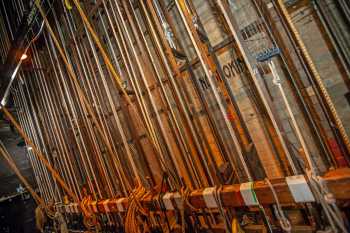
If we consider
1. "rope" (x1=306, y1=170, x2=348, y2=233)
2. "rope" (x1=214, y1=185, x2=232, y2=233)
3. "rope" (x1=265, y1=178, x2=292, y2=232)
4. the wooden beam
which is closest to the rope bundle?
the wooden beam

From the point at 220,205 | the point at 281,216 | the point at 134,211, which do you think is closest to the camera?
the point at 281,216

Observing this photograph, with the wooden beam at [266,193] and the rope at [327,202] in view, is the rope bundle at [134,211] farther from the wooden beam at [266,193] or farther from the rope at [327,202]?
the rope at [327,202]

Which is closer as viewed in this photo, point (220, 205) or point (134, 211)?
point (220, 205)

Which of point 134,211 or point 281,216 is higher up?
point 134,211

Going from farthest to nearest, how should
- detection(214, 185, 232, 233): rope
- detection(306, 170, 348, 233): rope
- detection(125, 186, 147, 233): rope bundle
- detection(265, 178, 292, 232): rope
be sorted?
detection(125, 186, 147, 233): rope bundle
detection(214, 185, 232, 233): rope
detection(265, 178, 292, 232): rope
detection(306, 170, 348, 233): rope

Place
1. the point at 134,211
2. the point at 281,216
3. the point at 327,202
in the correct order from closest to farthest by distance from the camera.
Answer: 1. the point at 327,202
2. the point at 281,216
3. the point at 134,211

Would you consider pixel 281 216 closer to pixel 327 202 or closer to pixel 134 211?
pixel 327 202

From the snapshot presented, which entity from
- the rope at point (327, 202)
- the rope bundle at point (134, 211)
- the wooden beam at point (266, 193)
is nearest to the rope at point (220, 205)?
the wooden beam at point (266, 193)

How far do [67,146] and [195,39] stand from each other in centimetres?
429

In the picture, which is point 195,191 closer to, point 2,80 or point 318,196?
point 318,196

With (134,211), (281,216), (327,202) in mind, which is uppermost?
(134,211)

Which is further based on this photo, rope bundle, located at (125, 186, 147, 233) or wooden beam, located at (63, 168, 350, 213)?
rope bundle, located at (125, 186, 147, 233)

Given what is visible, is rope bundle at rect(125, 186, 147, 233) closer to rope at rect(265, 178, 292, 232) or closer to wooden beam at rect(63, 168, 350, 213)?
wooden beam at rect(63, 168, 350, 213)

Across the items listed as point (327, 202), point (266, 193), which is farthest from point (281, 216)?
point (327, 202)
